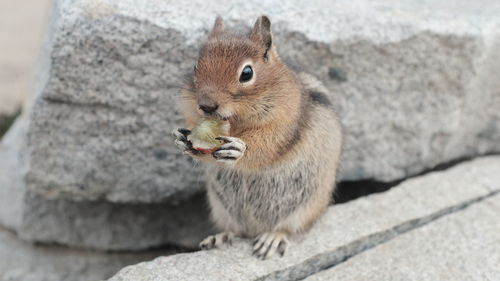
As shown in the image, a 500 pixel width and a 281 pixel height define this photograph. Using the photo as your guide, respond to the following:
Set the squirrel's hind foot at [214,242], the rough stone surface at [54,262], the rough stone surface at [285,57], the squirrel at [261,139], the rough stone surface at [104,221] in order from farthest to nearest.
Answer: the rough stone surface at [104,221] → the rough stone surface at [54,262] → the rough stone surface at [285,57] → the squirrel's hind foot at [214,242] → the squirrel at [261,139]

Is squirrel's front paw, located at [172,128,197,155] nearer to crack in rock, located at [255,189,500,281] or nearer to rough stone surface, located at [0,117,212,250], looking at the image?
crack in rock, located at [255,189,500,281]

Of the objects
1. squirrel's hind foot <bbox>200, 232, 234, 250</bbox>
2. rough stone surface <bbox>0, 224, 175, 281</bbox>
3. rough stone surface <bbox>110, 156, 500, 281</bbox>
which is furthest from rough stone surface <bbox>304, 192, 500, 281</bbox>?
rough stone surface <bbox>0, 224, 175, 281</bbox>

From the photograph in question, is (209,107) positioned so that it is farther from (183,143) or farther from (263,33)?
(263,33)

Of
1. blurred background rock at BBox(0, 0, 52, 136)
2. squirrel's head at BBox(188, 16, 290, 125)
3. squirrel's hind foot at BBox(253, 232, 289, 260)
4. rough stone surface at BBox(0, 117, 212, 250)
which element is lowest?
rough stone surface at BBox(0, 117, 212, 250)

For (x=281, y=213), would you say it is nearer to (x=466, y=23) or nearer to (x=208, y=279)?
(x=208, y=279)

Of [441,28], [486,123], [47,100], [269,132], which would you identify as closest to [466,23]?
[441,28]

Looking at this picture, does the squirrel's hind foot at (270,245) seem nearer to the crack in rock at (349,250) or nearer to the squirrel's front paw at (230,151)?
the crack in rock at (349,250)

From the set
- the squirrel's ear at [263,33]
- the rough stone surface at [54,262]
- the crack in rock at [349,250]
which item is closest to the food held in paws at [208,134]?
the squirrel's ear at [263,33]

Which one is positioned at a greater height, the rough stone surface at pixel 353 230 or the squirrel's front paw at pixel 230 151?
the squirrel's front paw at pixel 230 151
